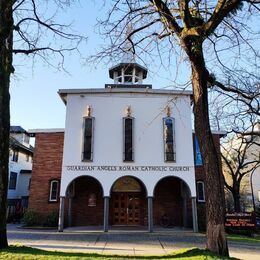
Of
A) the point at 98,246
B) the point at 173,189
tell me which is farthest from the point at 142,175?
the point at 98,246

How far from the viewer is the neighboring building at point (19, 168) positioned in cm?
3195

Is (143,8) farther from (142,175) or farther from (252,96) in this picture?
(142,175)

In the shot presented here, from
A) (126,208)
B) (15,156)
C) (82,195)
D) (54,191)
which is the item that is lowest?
(126,208)

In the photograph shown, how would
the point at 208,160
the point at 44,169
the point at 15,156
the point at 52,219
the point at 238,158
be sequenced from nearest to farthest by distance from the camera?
1. the point at 208,160
2. the point at 52,219
3. the point at 44,169
4. the point at 238,158
5. the point at 15,156

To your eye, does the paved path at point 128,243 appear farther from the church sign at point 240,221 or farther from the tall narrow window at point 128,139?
the tall narrow window at point 128,139

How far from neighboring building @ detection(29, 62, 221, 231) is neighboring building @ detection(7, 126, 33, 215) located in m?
10.3

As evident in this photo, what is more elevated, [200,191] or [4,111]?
[4,111]

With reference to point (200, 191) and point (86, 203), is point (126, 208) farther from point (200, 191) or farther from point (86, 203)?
point (200, 191)

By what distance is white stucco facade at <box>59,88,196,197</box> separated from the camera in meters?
19.2

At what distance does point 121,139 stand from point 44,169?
252 inches

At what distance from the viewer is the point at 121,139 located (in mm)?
19719

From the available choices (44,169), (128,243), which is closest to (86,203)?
(44,169)

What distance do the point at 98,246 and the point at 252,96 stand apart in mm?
8573

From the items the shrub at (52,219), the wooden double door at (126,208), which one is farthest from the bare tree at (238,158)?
the shrub at (52,219)
